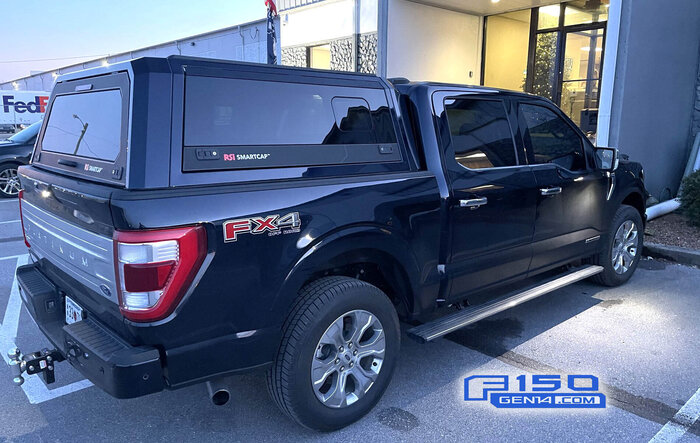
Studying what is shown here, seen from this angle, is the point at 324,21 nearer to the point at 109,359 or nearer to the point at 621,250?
the point at 621,250

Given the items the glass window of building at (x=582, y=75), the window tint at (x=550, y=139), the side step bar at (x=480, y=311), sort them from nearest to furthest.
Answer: the side step bar at (x=480, y=311), the window tint at (x=550, y=139), the glass window of building at (x=582, y=75)

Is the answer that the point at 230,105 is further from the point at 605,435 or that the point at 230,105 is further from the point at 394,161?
the point at 605,435

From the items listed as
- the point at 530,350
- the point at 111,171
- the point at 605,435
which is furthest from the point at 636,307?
the point at 111,171

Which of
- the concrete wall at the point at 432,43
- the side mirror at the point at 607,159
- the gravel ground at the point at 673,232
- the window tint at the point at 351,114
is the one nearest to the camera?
the window tint at the point at 351,114

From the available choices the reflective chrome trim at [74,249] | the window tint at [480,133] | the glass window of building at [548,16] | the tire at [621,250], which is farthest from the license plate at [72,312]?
the glass window of building at [548,16]

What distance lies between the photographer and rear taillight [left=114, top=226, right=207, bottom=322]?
2199 millimetres

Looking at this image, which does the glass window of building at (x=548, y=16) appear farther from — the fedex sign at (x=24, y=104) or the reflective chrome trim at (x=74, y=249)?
the fedex sign at (x=24, y=104)

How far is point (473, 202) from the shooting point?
11.4 ft

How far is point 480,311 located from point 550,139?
1691 mm

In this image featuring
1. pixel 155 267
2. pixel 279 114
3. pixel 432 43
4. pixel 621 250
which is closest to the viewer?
pixel 155 267

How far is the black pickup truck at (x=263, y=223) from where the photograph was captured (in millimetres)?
2297

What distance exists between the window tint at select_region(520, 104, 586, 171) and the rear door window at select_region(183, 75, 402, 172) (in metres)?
1.46

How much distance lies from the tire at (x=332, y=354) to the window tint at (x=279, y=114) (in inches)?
31.9

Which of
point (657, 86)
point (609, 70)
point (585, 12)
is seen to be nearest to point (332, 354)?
point (609, 70)
